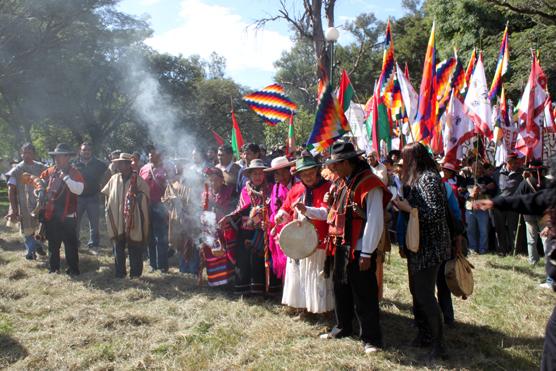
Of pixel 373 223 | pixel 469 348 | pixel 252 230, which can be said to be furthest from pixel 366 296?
pixel 252 230

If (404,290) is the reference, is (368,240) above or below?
above

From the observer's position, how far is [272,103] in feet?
30.8

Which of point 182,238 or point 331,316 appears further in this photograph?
point 182,238

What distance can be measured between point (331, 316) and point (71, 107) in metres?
27.2

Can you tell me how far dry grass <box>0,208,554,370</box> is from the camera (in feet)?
14.1

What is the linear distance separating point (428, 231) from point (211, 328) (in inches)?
102

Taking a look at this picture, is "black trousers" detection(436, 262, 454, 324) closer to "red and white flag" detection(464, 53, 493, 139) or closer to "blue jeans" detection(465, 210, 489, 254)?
"red and white flag" detection(464, 53, 493, 139)

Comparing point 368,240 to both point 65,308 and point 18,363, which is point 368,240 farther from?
point 65,308

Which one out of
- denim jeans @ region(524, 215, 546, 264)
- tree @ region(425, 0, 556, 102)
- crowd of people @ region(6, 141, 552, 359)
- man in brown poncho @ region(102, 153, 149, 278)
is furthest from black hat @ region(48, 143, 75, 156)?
tree @ region(425, 0, 556, 102)

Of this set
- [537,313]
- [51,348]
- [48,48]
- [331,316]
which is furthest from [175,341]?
[48,48]

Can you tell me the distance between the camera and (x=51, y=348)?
4.66 meters

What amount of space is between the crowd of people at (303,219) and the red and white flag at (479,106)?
0.99m

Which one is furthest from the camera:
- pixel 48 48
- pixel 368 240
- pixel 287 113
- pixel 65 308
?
pixel 48 48

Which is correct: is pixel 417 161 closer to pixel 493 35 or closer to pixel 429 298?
pixel 429 298
